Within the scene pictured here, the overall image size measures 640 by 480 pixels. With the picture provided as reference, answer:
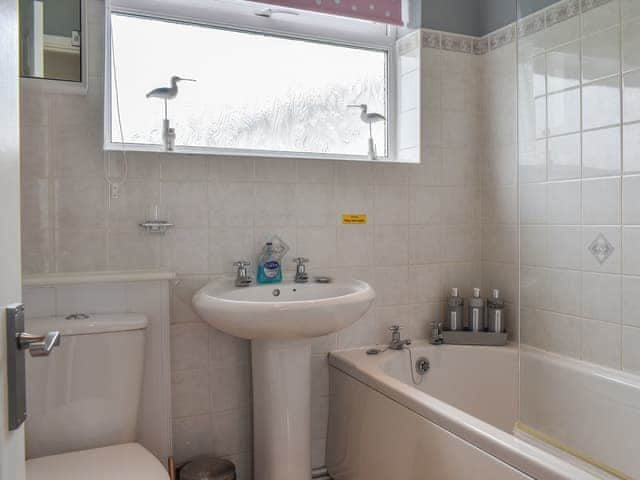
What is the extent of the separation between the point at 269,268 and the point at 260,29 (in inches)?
38.8

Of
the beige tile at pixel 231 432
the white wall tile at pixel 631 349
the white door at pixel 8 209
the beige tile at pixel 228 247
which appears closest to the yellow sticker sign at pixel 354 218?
the beige tile at pixel 228 247

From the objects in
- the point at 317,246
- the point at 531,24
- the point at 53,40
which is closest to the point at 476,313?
the point at 317,246

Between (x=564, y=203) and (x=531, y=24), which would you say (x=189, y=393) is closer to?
(x=564, y=203)

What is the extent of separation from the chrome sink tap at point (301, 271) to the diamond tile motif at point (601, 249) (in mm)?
965

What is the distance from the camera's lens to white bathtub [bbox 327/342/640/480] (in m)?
1.29

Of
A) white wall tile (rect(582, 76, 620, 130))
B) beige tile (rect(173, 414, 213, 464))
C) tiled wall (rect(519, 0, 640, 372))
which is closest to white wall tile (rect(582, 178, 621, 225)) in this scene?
tiled wall (rect(519, 0, 640, 372))

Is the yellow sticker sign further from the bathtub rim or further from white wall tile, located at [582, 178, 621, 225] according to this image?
white wall tile, located at [582, 178, 621, 225]

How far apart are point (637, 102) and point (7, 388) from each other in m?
1.47

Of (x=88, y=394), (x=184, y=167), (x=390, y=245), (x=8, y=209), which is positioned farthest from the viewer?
(x=390, y=245)

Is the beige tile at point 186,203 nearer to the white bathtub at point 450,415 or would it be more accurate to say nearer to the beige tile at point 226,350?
the beige tile at point 226,350

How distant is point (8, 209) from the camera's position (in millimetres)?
667

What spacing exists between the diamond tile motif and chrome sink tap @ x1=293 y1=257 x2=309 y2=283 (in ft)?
3.16

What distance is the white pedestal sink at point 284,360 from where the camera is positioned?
160 cm

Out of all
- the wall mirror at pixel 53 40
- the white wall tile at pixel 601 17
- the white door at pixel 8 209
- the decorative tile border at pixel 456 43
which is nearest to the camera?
the white door at pixel 8 209
